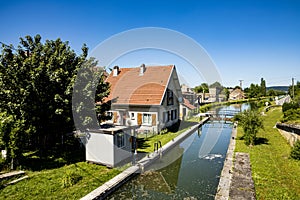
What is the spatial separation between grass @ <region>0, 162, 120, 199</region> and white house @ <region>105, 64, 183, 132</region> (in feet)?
26.6

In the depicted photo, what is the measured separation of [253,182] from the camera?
7.43 m

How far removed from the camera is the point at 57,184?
7.48 meters

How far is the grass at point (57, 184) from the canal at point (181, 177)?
1.08 meters

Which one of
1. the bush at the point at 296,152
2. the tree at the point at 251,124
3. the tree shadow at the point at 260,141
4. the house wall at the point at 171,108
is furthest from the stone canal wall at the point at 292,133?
the house wall at the point at 171,108

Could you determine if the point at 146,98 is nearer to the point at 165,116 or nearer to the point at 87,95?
the point at 165,116

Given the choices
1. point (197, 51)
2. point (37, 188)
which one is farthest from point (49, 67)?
point (197, 51)

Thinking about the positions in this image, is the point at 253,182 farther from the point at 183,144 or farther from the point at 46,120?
the point at 46,120

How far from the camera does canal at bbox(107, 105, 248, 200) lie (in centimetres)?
746

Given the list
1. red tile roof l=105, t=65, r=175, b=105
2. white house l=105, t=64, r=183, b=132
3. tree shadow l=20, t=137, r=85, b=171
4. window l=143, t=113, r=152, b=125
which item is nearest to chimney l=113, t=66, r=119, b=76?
red tile roof l=105, t=65, r=175, b=105

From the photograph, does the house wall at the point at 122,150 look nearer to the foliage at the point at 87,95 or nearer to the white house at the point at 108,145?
the white house at the point at 108,145

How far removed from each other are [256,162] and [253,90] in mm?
75606

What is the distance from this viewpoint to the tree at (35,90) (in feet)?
28.2

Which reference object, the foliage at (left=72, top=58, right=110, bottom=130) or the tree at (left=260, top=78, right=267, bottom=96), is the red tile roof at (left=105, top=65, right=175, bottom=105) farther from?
the tree at (left=260, top=78, right=267, bottom=96)

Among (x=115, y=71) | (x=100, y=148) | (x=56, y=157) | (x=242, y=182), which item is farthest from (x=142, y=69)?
(x=242, y=182)
